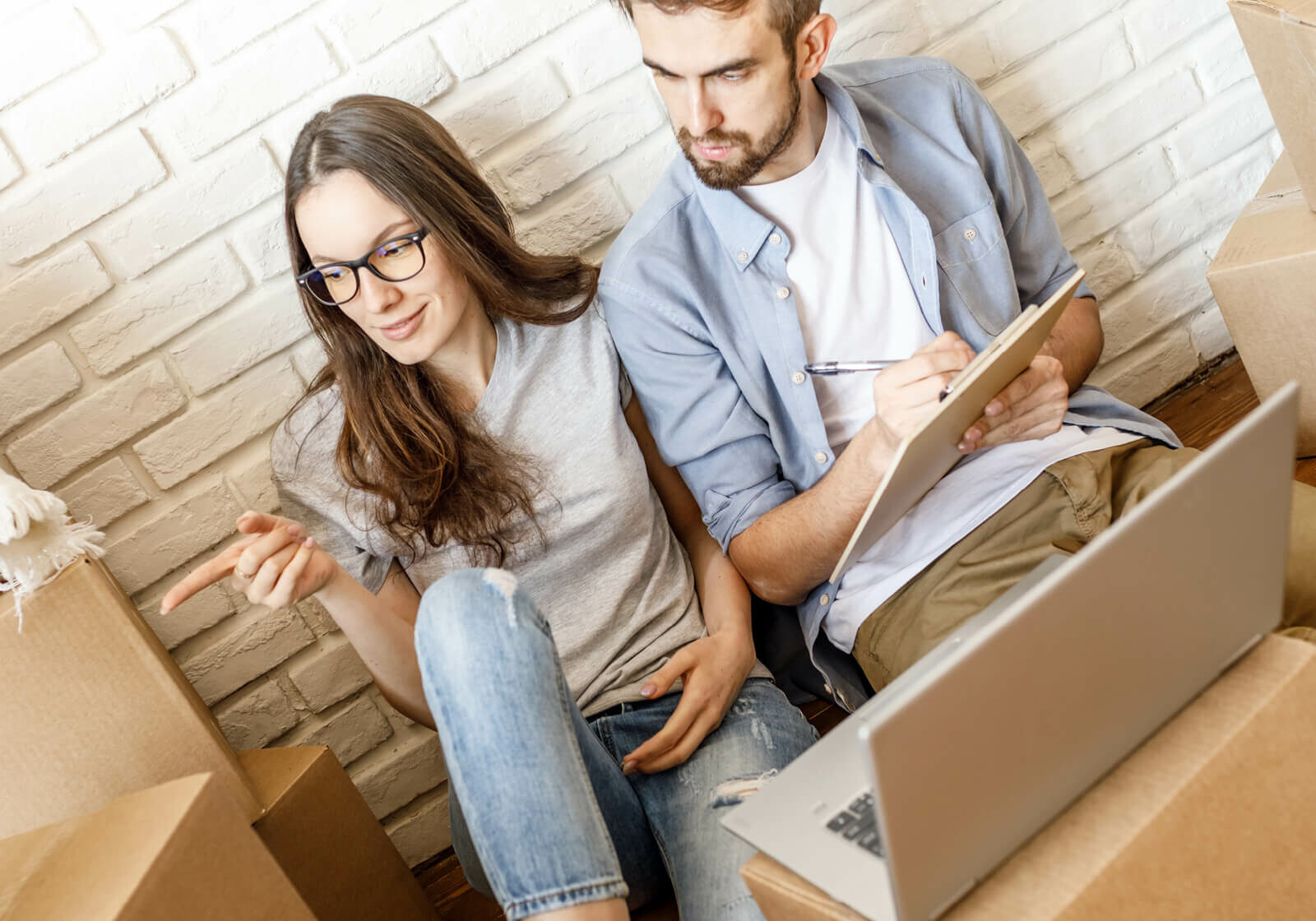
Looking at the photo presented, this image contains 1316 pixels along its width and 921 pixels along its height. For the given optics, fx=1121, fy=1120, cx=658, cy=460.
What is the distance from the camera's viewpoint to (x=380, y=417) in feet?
4.19

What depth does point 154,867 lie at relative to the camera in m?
0.77

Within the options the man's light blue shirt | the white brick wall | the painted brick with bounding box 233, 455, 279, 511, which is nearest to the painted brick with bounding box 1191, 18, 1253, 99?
the white brick wall

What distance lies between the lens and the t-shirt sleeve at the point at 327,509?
1271mm

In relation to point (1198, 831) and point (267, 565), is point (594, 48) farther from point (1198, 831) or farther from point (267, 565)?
point (1198, 831)

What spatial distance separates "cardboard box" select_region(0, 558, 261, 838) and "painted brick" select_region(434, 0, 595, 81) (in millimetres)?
730

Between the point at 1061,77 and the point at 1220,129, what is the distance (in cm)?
29


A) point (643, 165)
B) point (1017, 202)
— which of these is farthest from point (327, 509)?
point (1017, 202)

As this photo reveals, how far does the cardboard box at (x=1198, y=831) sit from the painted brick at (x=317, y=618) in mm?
890

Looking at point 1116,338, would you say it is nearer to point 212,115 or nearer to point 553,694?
point 553,694

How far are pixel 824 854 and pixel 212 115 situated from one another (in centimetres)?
105

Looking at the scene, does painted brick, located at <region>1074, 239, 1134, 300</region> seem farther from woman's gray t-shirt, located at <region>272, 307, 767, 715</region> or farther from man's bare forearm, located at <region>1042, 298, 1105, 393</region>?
woman's gray t-shirt, located at <region>272, 307, 767, 715</region>

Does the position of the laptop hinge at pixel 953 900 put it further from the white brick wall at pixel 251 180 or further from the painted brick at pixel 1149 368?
the painted brick at pixel 1149 368

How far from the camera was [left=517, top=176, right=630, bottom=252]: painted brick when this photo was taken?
1.46 m

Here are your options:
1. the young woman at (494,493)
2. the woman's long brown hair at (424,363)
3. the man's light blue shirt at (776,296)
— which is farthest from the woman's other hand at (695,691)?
the woman's long brown hair at (424,363)
